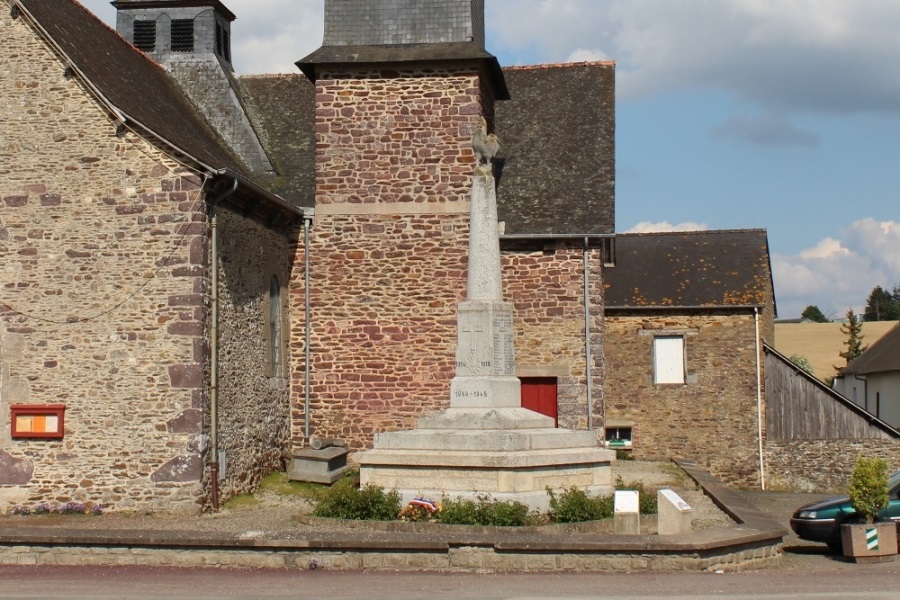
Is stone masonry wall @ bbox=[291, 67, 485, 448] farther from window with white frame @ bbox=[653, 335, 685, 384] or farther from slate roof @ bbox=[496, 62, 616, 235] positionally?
window with white frame @ bbox=[653, 335, 685, 384]

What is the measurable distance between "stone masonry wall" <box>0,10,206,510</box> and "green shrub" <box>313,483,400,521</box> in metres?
2.84

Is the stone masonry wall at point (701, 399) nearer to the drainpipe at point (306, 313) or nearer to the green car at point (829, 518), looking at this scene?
the drainpipe at point (306, 313)

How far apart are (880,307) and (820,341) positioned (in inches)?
1501

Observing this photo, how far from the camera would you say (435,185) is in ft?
66.5

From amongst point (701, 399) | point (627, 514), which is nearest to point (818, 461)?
point (701, 399)

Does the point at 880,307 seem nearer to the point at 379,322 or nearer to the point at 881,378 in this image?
the point at 881,378

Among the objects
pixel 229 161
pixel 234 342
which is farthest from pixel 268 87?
pixel 234 342

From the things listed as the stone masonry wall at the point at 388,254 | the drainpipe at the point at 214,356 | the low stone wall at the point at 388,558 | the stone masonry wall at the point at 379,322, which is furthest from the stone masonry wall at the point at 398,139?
the low stone wall at the point at 388,558

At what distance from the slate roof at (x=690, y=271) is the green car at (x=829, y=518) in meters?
10.9

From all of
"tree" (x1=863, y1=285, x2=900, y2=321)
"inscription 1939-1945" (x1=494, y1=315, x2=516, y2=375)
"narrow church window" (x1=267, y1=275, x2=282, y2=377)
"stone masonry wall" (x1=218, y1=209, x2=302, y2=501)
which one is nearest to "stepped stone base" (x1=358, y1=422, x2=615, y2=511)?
"inscription 1939-1945" (x1=494, y1=315, x2=516, y2=375)

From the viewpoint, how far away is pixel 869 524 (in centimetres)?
1288

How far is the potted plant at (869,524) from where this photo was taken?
1279 cm

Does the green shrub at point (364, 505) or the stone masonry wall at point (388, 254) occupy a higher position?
the stone masonry wall at point (388, 254)

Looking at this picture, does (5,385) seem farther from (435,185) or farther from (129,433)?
(435,185)
